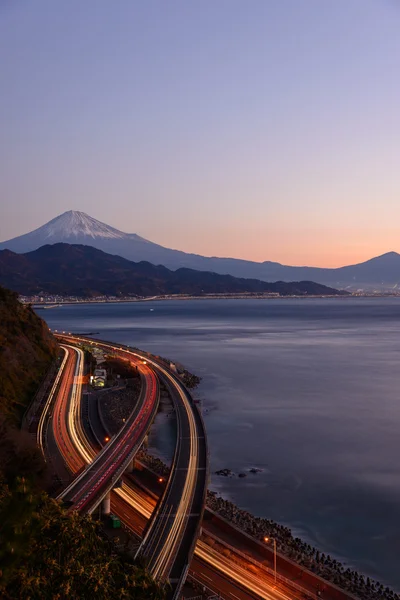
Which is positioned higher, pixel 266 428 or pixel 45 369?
pixel 45 369

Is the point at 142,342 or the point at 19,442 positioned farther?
the point at 142,342

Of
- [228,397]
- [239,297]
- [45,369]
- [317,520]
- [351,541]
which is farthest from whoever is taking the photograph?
[239,297]

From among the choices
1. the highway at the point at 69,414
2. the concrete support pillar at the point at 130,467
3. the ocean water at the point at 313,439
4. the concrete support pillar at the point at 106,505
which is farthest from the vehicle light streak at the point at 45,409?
the concrete support pillar at the point at 106,505

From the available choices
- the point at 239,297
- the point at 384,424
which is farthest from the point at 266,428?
the point at 239,297

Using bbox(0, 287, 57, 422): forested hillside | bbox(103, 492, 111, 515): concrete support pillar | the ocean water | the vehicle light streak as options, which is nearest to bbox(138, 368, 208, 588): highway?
bbox(103, 492, 111, 515): concrete support pillar

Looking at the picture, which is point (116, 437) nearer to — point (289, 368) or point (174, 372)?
point (174, 372)

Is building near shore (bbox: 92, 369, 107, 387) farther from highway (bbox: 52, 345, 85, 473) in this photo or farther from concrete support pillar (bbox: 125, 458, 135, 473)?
concrete support pillar (bbox: 125, 458, 135, 473)
